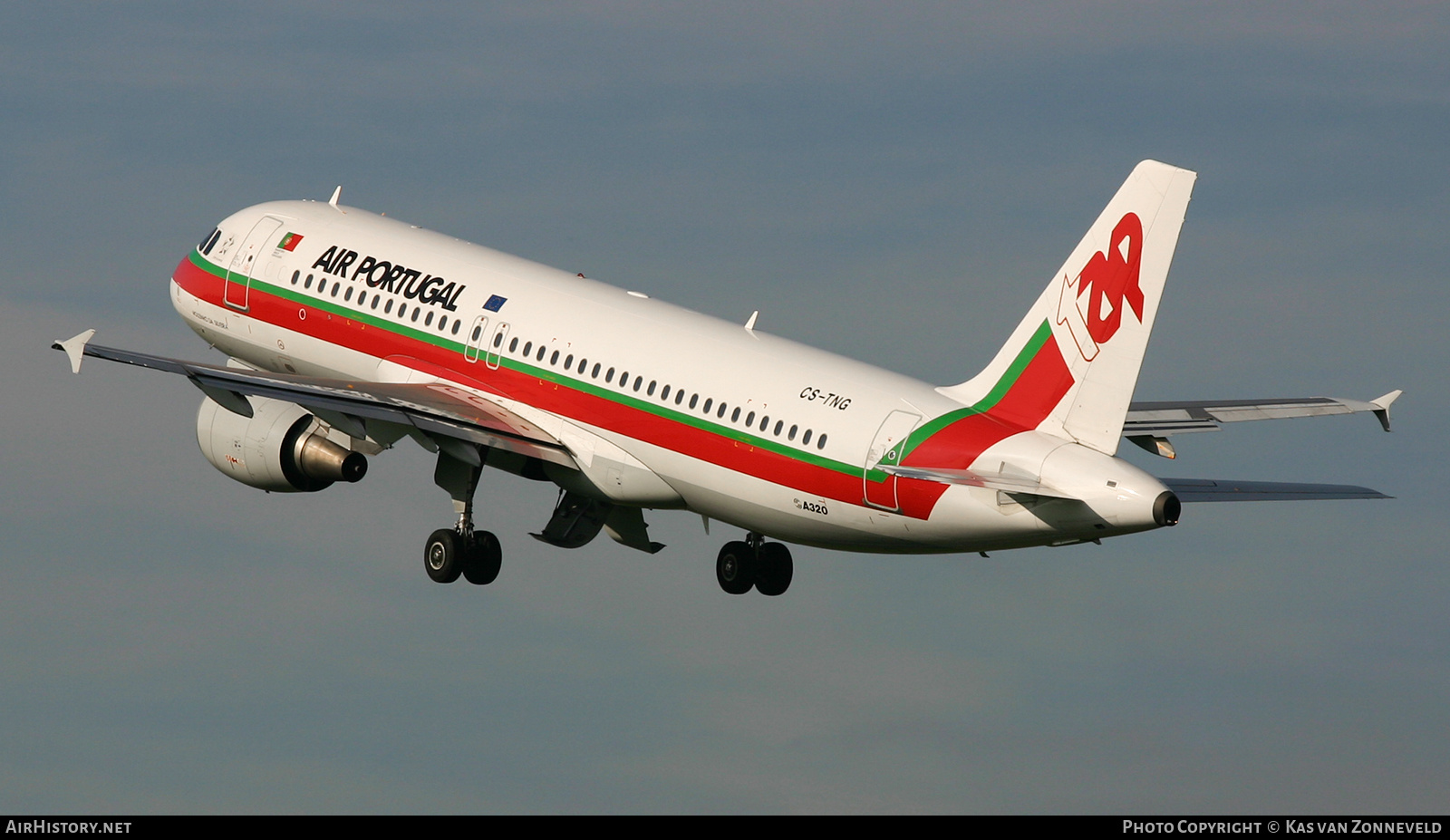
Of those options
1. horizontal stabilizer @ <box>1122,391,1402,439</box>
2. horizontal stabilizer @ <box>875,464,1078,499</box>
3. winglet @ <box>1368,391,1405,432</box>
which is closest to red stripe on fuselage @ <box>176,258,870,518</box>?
horizontal stabilizer @ <box>875,464,1078,499</box>

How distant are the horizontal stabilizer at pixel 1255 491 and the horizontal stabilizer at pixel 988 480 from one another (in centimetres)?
324

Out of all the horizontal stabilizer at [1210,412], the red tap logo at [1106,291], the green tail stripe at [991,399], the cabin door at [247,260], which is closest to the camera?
the red tap logo at [1106,291]

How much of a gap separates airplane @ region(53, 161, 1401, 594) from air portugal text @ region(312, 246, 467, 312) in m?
0.06

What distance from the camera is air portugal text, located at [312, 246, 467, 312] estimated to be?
53844 mm

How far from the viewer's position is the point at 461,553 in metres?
53.0

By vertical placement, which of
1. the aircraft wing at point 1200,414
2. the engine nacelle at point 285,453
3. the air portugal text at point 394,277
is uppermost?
the air portugal text at point 394,277

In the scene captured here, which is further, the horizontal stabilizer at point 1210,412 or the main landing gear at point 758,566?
the main landing gear at point 758,566

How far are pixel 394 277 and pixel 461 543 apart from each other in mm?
6231

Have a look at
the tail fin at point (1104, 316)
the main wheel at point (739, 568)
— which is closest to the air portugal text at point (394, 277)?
the main wheel at point (739, 568)

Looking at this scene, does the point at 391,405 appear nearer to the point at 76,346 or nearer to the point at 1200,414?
the point at 76,346

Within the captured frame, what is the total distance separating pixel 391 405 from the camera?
50656mm

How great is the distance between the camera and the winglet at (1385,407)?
50219 millimetres

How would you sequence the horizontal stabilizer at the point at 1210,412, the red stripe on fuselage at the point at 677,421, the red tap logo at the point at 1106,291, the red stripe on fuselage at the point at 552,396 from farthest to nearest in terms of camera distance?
the horizontal stabilizer at the point at 1210,412 → the red stripe on fuselage at the point at 552,396 → the red stripe on fuselage at the point at 677,421 → the red tap logo at the point at 1106,291

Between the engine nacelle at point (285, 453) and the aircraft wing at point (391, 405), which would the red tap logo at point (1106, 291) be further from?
the engine nacelle at point (285, 453)
